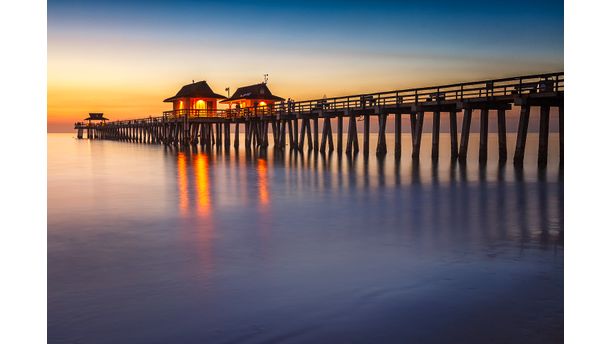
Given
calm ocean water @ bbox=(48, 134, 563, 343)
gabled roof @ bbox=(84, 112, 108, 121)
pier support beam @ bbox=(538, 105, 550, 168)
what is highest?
gabled roof @ bbox=(84, 112, 108, 121)

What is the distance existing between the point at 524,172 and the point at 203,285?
19.4 m

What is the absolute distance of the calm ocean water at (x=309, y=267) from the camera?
599cm

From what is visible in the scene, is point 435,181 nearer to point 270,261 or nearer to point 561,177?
point 561,177

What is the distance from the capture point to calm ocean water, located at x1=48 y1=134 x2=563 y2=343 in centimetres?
Result: 599

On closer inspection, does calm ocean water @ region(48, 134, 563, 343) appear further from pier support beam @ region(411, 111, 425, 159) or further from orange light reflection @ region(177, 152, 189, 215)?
pier support beam @ region(411, 111, 425, 159)

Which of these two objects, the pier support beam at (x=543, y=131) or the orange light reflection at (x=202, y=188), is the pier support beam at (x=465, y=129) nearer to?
the pier support beam at (x=543, y=131)

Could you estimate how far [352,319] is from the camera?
6207 millimetres

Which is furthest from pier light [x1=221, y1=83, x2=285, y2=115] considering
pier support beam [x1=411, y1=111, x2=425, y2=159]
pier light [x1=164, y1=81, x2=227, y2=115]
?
pier support beam [x1=411, y1=111, x2=425, y2=159]

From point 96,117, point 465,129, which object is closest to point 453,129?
point 465,129

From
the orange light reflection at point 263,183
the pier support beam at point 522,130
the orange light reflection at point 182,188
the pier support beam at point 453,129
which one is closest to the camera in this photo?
the orange light reflection at point 182,188

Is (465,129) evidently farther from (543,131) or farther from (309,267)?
(309,267)

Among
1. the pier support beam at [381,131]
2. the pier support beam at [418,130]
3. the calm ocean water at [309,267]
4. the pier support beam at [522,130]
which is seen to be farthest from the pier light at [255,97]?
the calm ocean water at [309,267]

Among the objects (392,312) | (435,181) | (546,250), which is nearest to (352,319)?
(392,312)

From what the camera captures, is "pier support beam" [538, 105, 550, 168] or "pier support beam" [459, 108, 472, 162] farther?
"pier support beam" [459, 108, 472, 162]
